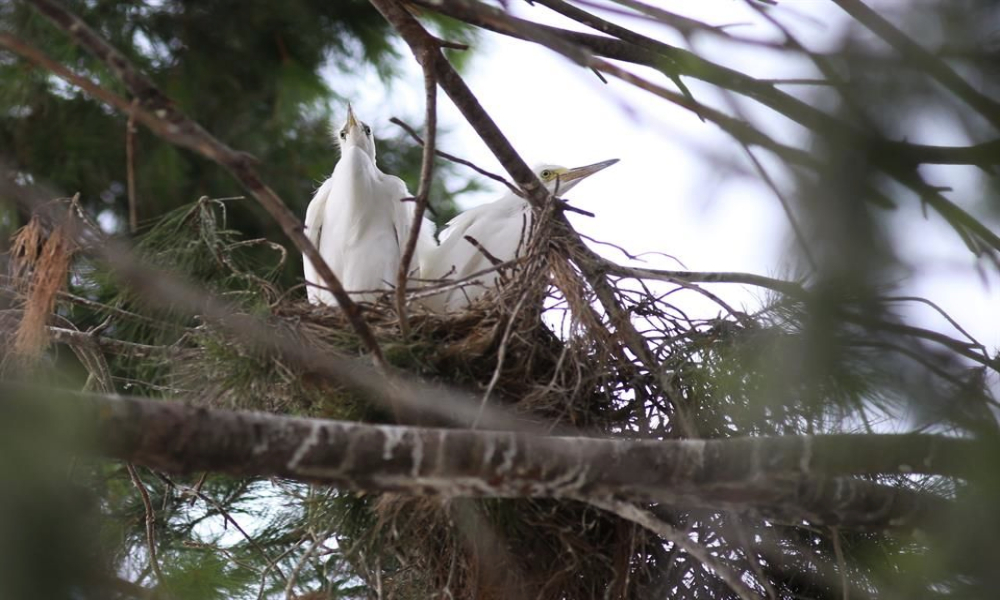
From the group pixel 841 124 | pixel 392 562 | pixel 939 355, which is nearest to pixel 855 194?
pixel 841 124

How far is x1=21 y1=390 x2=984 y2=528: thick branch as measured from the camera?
1.76 m

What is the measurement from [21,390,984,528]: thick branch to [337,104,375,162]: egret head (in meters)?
2.08

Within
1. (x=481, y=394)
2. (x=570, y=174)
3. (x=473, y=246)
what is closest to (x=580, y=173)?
(x=570, y=174)

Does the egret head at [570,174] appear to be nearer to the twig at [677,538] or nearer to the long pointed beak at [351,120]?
the long pointed beak at [351,120]

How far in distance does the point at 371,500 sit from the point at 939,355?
1.38 meters

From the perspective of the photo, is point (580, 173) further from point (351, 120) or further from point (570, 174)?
point (351, 120)

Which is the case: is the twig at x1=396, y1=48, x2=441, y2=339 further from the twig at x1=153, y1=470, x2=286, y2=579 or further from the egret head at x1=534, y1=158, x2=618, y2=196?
the egret head at x1=534, y1=158, x2=618, y2=196

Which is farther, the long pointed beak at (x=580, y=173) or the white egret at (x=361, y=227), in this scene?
the long pointed beak at (x=580, y=173)

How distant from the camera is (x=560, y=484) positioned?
2.05m

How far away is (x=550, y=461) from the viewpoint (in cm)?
202

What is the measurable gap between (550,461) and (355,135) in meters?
2.14

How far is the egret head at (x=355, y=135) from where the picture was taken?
12.9ft

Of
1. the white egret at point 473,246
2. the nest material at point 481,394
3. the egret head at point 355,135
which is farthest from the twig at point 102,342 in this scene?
the egret head at point 355,135

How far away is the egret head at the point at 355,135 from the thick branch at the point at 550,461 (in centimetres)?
208
